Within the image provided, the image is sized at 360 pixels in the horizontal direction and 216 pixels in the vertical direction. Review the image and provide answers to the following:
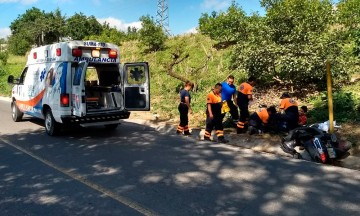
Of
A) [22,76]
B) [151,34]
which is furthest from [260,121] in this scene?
[151,34]

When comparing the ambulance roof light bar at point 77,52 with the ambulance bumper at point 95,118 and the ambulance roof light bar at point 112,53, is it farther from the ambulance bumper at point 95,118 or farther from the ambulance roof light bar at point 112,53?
the ambulance bumper at point 95,118

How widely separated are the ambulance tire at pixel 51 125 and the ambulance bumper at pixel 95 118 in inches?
26.1

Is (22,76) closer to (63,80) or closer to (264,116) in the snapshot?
Result: (63,80)

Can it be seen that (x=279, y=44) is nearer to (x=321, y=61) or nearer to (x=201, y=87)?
(x=321, y=61)

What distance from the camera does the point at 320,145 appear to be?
23.8 feet

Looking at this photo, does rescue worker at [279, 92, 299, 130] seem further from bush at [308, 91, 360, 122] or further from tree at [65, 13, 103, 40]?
tree at [65, 13, 103, 40]

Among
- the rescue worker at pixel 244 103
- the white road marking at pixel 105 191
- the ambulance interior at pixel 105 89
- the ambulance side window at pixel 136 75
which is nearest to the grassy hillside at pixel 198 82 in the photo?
the rescue worker at pixel 244 103

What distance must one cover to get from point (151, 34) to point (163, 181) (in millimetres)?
21283

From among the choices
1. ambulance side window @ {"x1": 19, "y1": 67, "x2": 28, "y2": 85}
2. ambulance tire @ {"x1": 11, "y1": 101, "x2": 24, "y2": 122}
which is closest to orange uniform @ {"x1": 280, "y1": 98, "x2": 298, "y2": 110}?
ambulance side window @ {"x1": 19, "y1": 67, "x2": 28, "y2": 85}

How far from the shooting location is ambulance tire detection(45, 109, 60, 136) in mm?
10125

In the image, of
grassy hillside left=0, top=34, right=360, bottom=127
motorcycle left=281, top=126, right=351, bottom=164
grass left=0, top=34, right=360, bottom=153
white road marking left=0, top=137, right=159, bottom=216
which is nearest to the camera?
white road marking left=0, top=137, right=159, bottom=216

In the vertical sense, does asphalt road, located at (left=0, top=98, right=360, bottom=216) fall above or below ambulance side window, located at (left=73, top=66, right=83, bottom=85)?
below

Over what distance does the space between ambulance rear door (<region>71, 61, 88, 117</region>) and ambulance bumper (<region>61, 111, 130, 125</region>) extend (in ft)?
0.57

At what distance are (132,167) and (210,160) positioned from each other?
5.25 ft
